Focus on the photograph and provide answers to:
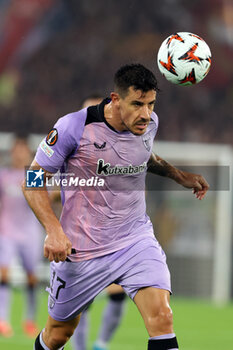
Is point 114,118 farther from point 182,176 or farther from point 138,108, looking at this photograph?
point 182,176

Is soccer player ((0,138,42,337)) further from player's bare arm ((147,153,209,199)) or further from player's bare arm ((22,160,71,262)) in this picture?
player's bare arm ((22,160,71,262))

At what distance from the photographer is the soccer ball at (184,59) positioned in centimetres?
561

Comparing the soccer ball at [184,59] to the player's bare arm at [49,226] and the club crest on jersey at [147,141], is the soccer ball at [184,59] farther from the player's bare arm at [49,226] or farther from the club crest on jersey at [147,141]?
the player's bare arm at [49,226]

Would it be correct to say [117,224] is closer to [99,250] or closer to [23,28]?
[99,250]

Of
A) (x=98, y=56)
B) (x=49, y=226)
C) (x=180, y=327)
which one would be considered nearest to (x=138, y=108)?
(x=49, y=226)

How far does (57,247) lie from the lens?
Answer: 5.23m

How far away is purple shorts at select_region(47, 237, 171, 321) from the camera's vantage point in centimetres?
549

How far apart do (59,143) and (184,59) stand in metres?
0.97

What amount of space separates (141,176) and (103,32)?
17.4 m

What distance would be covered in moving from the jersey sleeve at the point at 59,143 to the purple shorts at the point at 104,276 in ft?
2.29

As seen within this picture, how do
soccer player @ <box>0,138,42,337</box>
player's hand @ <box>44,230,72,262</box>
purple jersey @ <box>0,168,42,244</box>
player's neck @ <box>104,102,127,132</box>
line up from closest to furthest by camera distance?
player's hand @ <box>44,230,72,262</box> → player's neck @ <box>104,102,127,132</box> → soccer player @ <box>0,138,42,337</box> → purple jersey @ <box>0,168,42,244</box>

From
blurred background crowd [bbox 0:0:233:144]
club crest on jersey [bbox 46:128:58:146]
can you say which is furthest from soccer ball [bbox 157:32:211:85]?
blurred background crowd [bbox 0:0:233:144]

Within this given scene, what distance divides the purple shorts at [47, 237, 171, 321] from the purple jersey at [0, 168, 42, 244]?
5.81 m

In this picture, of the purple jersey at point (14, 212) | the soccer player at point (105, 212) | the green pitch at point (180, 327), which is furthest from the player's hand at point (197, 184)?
the purple jersey at point (14, 212)
